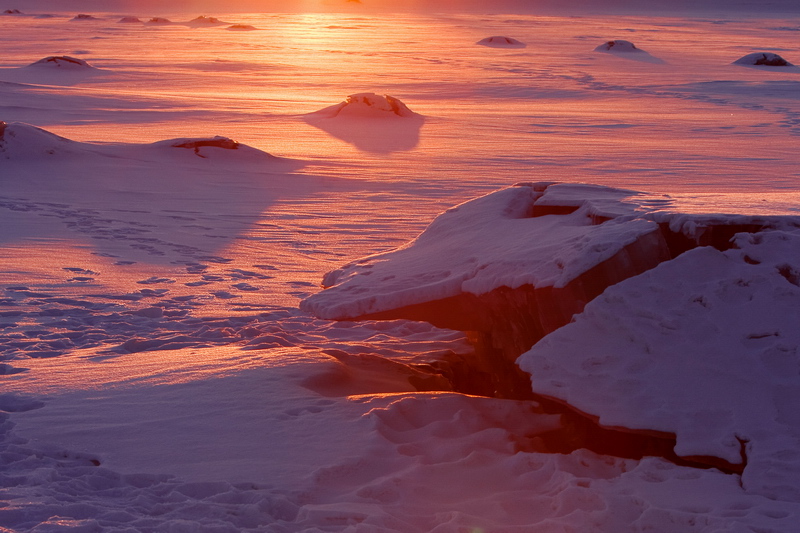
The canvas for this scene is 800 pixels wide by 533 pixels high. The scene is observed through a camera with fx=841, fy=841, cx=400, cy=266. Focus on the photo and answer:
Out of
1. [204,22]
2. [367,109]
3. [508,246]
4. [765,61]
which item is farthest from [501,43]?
[508,246]

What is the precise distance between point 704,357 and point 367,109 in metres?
9.89

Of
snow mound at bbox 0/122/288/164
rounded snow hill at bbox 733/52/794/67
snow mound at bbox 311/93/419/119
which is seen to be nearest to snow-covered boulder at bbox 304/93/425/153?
snow mound at bbox 311/93/419/119

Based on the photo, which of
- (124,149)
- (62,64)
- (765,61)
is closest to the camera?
(124,149)

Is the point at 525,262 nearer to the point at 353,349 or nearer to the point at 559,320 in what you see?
the point at 559,320

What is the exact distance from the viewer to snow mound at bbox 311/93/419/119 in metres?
12.2

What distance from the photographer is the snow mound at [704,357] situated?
8.57ft

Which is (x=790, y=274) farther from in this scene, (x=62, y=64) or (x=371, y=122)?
(x=62, y=64)

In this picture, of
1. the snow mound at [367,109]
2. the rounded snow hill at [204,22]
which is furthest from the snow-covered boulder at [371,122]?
the rounded snow hill at [204,22]

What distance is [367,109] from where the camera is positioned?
483 inches

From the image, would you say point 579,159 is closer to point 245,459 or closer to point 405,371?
point 405,371

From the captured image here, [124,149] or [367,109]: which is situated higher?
[367,109]

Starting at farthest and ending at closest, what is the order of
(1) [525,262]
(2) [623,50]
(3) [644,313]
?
(2) [623,50] < (1) [525,262] < (3) [644,313]

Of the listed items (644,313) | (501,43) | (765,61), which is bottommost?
(644,313)

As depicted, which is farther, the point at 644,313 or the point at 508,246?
the point at 508,246
